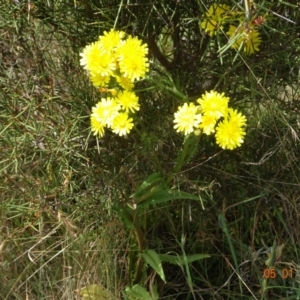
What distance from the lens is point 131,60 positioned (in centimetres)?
141

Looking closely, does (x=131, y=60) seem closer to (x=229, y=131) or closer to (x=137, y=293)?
(x=229, y=131)

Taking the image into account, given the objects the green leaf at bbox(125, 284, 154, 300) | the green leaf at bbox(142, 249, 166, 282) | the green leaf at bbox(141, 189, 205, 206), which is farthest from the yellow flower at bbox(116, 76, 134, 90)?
the green leaf at bbox(125, 284, 154, 300)

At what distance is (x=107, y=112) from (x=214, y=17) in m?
0.35

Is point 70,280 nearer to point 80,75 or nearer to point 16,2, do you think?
point 80,75

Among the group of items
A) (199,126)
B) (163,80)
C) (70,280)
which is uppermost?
(163,80)

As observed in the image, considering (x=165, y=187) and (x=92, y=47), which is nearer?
(x=92, y=47)

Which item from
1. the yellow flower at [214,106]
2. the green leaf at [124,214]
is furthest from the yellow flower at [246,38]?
the green leaf at [124,214]

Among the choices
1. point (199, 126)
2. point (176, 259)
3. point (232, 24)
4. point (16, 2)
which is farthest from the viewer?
point (176, 259)

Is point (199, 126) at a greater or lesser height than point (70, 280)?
greater

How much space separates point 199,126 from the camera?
56.1 inches

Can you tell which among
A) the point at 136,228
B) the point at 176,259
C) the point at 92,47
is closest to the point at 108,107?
the point at 92,47

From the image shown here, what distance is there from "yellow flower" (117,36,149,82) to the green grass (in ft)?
0.81

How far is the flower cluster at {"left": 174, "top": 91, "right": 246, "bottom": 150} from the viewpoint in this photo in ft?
4.66

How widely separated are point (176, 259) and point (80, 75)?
2.03ft
